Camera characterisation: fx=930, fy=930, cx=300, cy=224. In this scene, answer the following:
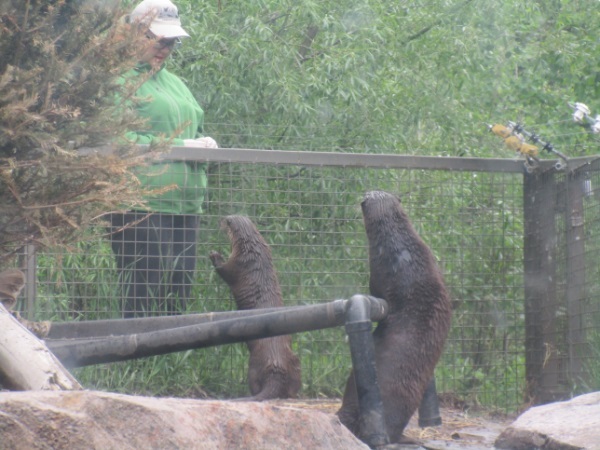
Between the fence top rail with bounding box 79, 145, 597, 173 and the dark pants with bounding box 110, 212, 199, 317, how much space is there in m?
0.38

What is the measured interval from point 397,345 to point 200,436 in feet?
5.47

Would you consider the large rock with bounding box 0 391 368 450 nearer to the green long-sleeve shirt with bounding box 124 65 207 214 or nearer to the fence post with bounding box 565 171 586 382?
the green long-sleeve shirt with bounding box 124 65 207 214

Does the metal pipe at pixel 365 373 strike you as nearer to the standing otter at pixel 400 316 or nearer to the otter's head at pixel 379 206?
the standing otter at pixel 400 316

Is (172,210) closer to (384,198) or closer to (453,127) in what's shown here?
(384,198)

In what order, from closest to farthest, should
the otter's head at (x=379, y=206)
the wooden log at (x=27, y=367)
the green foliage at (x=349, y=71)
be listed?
1. the wooden log at (x=27, y=367)
2. the otter's head at (x=379, y=206)
3. the green foliage at (x=349, y=71)

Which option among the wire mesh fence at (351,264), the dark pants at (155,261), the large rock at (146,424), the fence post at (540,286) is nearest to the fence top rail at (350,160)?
the wire mesh fence at (351,264)

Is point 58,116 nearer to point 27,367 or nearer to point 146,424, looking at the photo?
point 27,367

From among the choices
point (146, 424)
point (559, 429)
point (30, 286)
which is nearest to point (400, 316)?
point (559, 429)

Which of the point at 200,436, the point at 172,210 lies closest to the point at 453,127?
the point at 172,210

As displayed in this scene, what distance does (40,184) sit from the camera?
3605mm

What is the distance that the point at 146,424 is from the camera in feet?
7.11

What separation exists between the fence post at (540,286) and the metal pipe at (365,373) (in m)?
2.64

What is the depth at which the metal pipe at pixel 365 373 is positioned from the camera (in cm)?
336

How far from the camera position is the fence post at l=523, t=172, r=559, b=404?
5754 mm
